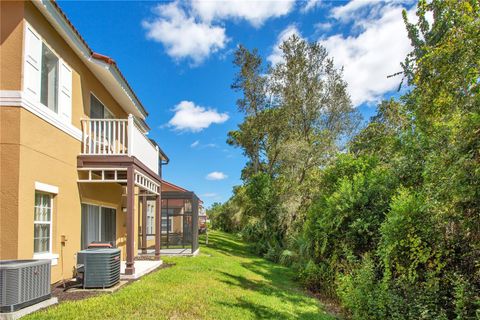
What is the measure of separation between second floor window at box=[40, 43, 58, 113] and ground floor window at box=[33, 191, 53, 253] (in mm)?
2171

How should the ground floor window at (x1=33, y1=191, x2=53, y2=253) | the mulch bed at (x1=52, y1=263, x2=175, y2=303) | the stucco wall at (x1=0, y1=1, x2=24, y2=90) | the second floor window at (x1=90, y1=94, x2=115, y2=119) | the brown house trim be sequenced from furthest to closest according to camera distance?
the second floor window at (x1=90, y1=94, x2=115, y2=119) → the brown house trim → the ground floor window at (x1=33, y1=191, x2=53, y2=253) → the mulch bed at (x1=52, y1=263, x2=175, y2=303) → the stucco wall at (x1=0, y1=1, x2=24, y2=90)

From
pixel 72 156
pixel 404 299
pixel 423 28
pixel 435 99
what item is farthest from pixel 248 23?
pixel 404 299

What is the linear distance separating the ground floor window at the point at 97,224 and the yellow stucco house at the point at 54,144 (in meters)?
0.03

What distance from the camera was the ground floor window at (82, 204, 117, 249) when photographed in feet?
35.8

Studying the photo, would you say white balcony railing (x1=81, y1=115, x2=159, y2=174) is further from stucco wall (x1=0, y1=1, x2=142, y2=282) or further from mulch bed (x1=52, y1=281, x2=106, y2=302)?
mulch bed (x1=52, y1=281, x2=106, y2=302)

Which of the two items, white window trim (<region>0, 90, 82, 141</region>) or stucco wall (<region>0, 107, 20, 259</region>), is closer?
stucco wall (<region>0, 107, 20, 259</region>)

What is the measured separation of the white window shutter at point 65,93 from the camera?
9125 mm

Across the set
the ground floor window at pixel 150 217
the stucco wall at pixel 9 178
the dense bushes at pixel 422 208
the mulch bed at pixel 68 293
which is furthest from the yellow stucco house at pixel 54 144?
the ground floor window at pixel 150 217

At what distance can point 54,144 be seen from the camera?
8695 mm

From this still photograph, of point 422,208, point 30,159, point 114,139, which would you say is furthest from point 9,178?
point 422,208

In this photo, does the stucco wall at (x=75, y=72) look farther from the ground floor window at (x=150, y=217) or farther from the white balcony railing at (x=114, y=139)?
the ground floor window at (x=150, y=217)

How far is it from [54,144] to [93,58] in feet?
10.1

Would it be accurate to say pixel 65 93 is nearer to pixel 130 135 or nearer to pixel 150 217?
pixel 130 135

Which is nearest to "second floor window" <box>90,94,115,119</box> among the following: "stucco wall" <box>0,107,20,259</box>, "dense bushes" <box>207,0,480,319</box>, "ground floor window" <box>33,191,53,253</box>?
"ground floor window" <box>33,191,53,253</box>
